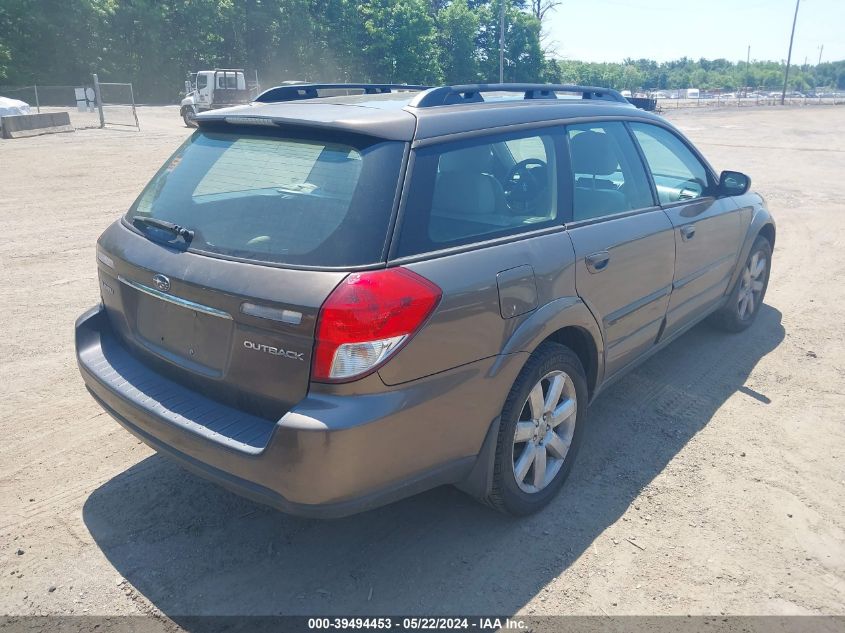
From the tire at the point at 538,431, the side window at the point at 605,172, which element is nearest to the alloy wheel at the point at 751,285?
the side window at the point at 605,172

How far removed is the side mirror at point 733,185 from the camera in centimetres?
470

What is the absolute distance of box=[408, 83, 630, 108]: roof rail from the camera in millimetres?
2934

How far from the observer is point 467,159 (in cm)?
287

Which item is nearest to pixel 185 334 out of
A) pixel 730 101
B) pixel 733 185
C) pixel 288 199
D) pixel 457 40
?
pixel 288 199

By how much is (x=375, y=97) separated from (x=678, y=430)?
256 cm

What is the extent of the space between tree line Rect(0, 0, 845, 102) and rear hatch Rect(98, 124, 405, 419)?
4852 cm

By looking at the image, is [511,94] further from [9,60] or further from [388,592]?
[9,60]

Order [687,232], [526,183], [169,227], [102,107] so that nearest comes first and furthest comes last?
[169,227] → [526,183] → [687,232] → [102,107]

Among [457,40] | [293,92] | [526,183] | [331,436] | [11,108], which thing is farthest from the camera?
[457,40]

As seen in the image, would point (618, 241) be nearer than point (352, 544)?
No

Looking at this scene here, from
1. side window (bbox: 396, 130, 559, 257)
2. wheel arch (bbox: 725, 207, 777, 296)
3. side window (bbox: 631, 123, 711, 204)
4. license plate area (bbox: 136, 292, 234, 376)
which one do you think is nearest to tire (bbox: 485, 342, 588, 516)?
side window (bbox: 396, 130, 559, 257)

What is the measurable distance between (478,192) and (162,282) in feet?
4.49

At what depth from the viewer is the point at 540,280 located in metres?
2.93

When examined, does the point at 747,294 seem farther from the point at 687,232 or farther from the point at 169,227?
the point at 169,227
